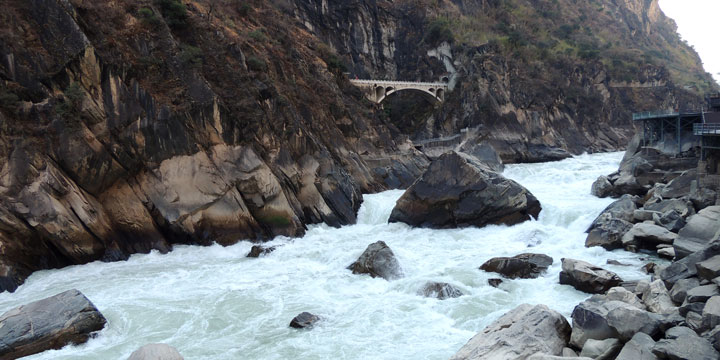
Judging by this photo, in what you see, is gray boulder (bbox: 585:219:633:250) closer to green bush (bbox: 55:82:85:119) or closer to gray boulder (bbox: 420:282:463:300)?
gray boulder (bbox: 420:282:463:300)

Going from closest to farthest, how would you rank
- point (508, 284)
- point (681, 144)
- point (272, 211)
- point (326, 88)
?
point (508, 284) → point (272, 211) → point (681, 144) → point (326, 88)

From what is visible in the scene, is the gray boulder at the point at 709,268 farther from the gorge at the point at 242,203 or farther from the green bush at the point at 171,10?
the green bush at the point at 171,10

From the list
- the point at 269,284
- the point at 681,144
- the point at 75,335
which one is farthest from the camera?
the point at 681,144

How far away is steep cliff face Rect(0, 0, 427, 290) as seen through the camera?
61.7 feet

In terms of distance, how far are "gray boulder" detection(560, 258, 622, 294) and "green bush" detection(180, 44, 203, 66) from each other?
2184 cm

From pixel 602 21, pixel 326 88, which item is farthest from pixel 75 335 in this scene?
pixel 602 21

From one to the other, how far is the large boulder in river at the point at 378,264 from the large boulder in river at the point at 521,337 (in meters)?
6.64

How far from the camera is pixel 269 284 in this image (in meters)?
17.1

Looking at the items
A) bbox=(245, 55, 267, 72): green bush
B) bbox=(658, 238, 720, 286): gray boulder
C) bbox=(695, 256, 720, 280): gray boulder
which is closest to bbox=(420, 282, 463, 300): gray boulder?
bbox=(658, 238, 720, 286): gray boulder

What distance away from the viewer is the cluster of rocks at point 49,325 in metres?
11.6

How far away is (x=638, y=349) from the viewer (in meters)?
8.89

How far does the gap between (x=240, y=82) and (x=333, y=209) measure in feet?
31.6

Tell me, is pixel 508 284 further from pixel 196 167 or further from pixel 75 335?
pixel 196 167

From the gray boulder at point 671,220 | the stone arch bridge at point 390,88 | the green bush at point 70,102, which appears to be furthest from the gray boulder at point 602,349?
the stone arch bridge at point 390,88
